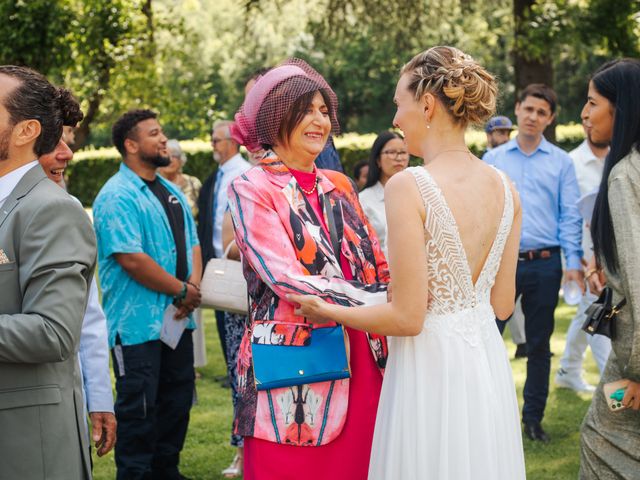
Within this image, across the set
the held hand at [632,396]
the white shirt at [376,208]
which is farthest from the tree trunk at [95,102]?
the held hand at [632,396]

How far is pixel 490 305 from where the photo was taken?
11.4 ft

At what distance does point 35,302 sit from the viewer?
2760mm

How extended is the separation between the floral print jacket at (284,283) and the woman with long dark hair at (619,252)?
39.4 inches

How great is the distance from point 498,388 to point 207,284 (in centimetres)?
221

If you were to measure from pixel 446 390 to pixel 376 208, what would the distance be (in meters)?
3.94

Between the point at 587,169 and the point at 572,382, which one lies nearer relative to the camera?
the point at 587,169

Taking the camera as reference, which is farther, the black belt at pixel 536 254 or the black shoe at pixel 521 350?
the black shoe at pixel 521 350

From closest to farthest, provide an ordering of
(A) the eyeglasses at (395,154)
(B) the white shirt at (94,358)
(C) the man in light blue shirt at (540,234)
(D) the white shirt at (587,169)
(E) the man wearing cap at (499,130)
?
(B) the white shirt at (94,358)
(C) the man in light blue shirt at (540,234)
(A) the eyeglasses at (395,154)
(D) the white shirt at (587,169)
(E) the man wearing cap at (499,130)

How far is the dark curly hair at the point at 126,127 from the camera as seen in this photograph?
6118 mm

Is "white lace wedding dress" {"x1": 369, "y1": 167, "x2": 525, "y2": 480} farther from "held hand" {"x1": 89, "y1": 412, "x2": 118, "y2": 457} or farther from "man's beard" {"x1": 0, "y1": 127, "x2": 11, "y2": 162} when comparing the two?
"man's beard" {"x1": 0, "y1": 127, "x2": 11, "y2": 162}

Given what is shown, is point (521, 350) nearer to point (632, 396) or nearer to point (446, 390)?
point (632, 396)

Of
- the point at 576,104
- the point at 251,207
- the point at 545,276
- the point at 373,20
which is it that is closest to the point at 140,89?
the point at 373,20

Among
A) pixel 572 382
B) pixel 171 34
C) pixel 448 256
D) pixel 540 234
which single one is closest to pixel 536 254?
pixel 540 234

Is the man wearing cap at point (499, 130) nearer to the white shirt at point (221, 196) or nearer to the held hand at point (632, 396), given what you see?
the white shirt at point (221, 196)
